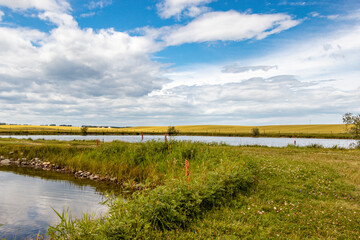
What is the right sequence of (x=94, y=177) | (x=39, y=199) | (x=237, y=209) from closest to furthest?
1. (x=237, y=209)
2. (x=39, y=199)
3. (x=94, y=177)

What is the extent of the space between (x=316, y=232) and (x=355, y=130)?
30.0 m

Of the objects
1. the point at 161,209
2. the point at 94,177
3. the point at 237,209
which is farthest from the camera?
the point at 94,177

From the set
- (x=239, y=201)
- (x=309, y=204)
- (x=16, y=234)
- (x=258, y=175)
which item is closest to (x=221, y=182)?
(x=239, y=201)

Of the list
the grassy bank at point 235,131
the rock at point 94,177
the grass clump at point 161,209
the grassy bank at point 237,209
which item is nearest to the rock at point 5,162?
the rock at point 94,177

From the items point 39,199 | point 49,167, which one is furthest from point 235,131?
point 39,199

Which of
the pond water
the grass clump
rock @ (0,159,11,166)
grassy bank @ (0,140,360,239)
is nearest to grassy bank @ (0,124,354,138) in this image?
rock @ (0,159,11,166)

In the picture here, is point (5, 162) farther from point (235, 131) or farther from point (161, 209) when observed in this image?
point (235, 131)

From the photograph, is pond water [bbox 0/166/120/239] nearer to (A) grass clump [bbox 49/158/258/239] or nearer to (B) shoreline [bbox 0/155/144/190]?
(B) shoreline [bbox 0/155/144/190]

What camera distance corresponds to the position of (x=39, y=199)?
11.9 meters

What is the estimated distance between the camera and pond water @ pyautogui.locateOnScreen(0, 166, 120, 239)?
28.2 feet

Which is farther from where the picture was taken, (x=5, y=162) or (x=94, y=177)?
(x=5, y=162)

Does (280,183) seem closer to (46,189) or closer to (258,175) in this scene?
(258,175)

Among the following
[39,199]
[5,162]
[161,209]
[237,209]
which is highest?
[161,209]

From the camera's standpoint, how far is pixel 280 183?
35.7ft
